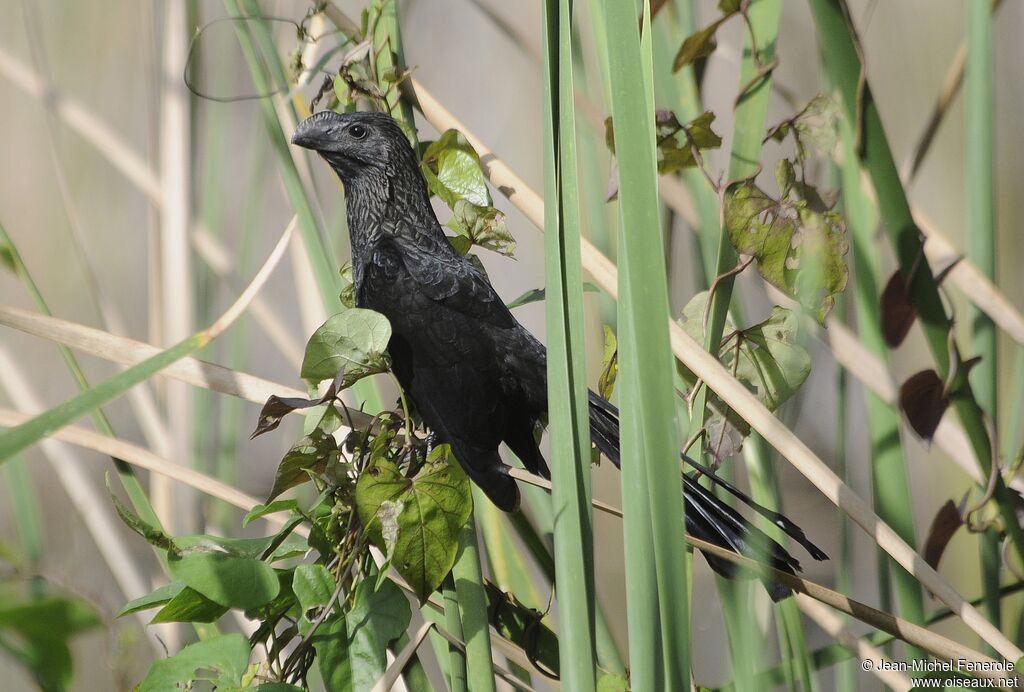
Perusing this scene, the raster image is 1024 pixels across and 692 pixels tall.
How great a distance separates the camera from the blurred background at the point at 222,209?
3.15 feet

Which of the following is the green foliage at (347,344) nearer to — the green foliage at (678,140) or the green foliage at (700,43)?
the green foliage at (678,140)

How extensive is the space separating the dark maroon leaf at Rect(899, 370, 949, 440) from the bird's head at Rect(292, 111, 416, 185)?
48 centimetres

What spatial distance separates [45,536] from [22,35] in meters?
0.75

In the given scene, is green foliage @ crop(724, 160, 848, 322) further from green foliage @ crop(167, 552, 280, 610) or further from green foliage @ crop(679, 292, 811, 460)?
green foliage @ crop(167, 552, 280, 610)

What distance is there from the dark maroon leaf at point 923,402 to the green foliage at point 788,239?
0.32 feet

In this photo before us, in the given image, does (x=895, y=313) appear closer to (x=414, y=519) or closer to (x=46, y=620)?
(x=414, y=519)

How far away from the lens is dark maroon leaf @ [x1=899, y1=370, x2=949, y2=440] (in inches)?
25.1

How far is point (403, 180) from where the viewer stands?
77 centimetres

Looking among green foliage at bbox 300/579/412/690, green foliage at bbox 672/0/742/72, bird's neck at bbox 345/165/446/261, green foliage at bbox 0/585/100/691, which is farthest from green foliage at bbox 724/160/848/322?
green foliage at bbox 0/585/100/691

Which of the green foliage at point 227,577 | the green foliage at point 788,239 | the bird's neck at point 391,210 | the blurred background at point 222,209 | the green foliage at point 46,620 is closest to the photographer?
the green foliage at point 46,620

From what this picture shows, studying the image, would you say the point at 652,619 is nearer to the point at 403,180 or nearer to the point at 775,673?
the point at 775,673

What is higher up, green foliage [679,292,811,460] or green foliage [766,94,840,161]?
green foliage [766,94,840,161]

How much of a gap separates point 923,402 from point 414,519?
1.43 ft

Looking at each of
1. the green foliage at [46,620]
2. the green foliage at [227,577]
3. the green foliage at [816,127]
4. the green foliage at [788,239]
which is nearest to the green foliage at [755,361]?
the green foliage at [788,239]
